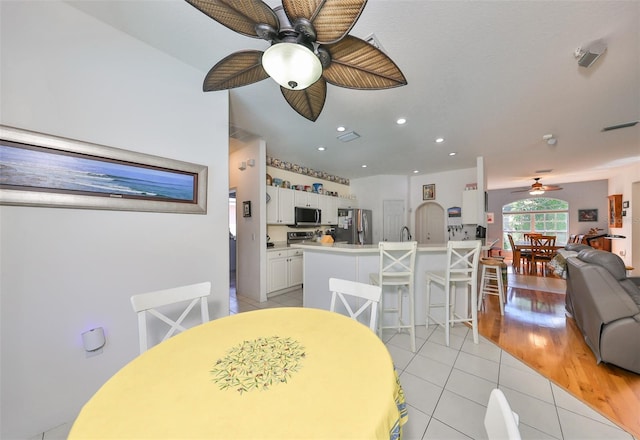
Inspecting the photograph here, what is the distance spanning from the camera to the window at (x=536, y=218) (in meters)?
7.82

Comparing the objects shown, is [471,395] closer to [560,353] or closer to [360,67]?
[560,353]

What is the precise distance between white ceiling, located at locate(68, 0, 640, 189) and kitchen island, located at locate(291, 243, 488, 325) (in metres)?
1.69

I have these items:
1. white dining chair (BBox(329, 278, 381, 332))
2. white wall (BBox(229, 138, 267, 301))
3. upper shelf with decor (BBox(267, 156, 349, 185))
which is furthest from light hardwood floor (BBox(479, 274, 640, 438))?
A: upper shelf with decor (BBox(267, 156, 349, 185))

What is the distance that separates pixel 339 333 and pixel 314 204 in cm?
401

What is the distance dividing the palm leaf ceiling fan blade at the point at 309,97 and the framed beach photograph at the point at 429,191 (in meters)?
5.26

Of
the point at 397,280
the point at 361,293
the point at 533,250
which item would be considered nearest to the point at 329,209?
the point at 397,280

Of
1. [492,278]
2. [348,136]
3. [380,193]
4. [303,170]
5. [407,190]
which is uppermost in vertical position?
[348,136]

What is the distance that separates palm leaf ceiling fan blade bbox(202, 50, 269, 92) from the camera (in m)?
1.15

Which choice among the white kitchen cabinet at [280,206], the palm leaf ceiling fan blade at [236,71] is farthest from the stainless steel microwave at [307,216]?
the palm leaf ceiling fan blade at [236,71]

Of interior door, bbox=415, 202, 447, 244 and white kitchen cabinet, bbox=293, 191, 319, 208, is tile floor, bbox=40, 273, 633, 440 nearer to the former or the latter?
white kitchen cabinet, bbox=293, 191, 319, 208

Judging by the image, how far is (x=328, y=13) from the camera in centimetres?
89

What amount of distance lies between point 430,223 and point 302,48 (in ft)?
20.2

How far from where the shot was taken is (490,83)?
216 cm

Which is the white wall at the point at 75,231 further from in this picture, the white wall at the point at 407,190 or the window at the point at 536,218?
the window at the point at 536,218
